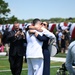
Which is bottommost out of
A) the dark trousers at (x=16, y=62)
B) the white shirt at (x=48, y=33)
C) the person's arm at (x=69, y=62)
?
the dark trousers at (x=16, y=62)

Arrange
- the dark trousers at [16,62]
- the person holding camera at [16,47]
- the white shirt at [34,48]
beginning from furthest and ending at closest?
the dark trousers at [16,62], the person holding camera at [16,47], the white shirt at [34,48]

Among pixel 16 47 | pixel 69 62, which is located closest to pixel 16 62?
pixel 16 47

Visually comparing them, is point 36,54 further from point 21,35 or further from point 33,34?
point 21,35

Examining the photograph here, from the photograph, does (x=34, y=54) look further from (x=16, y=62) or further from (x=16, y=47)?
(x=16, y=62)

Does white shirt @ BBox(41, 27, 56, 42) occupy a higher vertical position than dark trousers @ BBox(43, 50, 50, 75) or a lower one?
higher

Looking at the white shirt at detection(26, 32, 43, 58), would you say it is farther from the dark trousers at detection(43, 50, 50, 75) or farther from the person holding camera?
the person holding camera

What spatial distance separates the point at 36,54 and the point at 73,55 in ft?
13.7

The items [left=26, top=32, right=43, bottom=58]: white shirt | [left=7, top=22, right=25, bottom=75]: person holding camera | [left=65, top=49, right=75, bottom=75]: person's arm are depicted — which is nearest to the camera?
[left=65, top=49, right=75, bottom=75]: person's arm

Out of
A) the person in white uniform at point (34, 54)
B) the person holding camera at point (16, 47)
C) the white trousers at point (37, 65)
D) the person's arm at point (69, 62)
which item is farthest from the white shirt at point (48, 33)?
the person's arm at point (69, 62)

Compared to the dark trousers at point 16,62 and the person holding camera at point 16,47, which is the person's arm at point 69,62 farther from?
the dark trousers at point 16,62

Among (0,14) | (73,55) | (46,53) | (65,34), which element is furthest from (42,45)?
(0,14)

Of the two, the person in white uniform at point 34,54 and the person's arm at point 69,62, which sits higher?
the person's arm at point 69,62

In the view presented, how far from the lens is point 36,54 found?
8594mm

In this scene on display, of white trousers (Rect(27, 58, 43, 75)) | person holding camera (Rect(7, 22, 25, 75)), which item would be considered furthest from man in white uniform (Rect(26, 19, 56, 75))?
person holding camera (Rect(7, 22, 25, 75))
